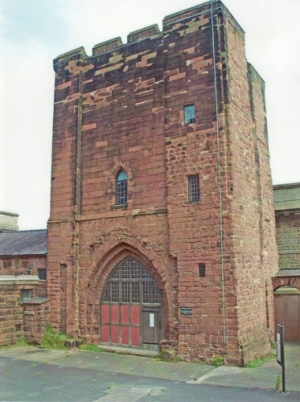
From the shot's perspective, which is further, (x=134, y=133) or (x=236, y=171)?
(x=134, y=133)

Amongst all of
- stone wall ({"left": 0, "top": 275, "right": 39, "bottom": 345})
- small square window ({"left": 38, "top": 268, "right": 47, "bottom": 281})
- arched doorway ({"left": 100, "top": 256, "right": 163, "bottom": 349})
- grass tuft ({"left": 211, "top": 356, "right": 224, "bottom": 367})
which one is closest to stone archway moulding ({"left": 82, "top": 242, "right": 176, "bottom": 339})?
arched doorway ({"left": 100, "top": 256, "right": 163, "bottom": 349})

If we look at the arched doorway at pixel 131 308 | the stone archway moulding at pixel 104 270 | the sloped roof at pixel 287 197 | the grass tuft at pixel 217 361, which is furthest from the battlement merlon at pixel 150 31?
the grass tuft at pixel 217 361

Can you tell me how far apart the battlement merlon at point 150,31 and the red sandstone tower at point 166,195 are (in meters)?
0.05

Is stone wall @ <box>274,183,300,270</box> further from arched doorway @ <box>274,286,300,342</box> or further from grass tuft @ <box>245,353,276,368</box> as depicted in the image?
grass tuft @ <box>245,353,276,368</box>

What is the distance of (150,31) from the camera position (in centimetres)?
1642

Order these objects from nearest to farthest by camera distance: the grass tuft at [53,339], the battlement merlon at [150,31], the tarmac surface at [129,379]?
the tarmac surface at [129,379], the battlement merlon at [150,31], the grass tuft at [53,339]

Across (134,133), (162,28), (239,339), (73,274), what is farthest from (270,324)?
(162,28)

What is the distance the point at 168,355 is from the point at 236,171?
621cm

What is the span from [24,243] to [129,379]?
1141cm

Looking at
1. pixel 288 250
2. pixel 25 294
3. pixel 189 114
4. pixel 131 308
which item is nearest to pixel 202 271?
pixel 131 308

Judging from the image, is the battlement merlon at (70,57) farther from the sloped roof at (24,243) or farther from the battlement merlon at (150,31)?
the sloped roof at (24,243)

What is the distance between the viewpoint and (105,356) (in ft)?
47.2

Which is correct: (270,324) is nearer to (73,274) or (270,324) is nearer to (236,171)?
(236,171)

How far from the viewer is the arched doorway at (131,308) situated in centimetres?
1491
